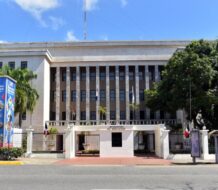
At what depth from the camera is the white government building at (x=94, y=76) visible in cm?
5250

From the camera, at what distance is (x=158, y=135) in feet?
121

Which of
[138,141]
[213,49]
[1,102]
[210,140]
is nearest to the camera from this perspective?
[1,102]

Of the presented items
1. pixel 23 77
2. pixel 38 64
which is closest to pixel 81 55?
pixel 38 64

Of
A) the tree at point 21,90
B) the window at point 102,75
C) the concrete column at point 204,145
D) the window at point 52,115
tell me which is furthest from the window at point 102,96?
the concrete column at point 204,145

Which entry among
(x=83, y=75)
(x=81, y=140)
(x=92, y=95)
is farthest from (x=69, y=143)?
(x=83, y=75)

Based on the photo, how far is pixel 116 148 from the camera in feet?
120

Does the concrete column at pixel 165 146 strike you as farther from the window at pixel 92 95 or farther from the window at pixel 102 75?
the window at pixel 102 75

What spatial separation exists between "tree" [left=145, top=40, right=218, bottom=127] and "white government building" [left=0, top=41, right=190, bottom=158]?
11.3m

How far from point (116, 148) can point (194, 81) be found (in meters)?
11.0

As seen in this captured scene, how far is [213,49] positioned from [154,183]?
30487 millimetres

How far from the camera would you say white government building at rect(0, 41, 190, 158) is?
52.5 metres

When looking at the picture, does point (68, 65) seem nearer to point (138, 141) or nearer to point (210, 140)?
point (138, 141)

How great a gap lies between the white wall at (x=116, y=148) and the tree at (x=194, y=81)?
7.09 meters

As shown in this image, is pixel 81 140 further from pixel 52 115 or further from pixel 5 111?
pixel 5 111
